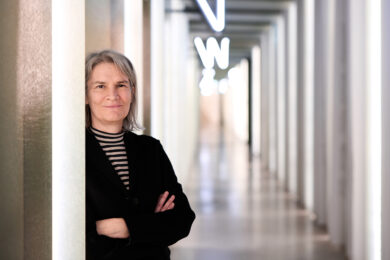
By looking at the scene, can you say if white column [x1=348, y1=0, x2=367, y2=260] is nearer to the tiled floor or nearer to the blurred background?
the blurred background

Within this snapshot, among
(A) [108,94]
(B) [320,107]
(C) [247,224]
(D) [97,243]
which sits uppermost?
(B) [320,107]

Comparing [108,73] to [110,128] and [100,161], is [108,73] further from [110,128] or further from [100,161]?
[100,161]

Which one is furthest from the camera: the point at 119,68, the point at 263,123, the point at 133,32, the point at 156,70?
the point at 263,123

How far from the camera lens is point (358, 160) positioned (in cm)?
472

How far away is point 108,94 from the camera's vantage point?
1.91 metres

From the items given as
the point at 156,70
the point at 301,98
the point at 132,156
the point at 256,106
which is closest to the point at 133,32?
the point at 156,70

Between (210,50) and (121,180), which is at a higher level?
(210,50)

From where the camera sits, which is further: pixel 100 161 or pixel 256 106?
pixel 256 106

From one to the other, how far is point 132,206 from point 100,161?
0.65 feet

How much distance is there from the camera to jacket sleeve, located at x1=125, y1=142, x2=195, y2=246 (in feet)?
6.10

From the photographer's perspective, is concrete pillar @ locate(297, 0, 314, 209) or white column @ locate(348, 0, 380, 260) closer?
white column @ locate(348, 0, 380, 260)

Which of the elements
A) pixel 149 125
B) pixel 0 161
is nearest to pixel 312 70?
pixel 149 125

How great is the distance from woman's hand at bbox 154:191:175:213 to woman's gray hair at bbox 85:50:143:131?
0.27 m

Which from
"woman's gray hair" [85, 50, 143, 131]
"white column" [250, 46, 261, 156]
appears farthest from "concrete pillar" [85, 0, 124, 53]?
"white column" [250, 46, 261, 156]
